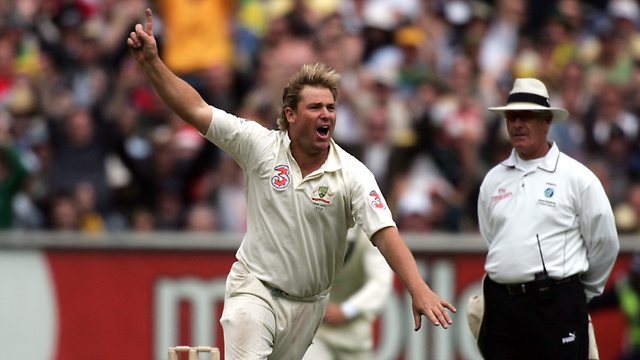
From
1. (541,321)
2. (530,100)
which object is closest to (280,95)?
Result: (530,100)

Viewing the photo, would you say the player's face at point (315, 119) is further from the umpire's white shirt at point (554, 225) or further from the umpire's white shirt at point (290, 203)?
the umpire's white shirt at point (554, 225)

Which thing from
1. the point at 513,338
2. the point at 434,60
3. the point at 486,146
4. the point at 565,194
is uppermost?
the point at 434,60

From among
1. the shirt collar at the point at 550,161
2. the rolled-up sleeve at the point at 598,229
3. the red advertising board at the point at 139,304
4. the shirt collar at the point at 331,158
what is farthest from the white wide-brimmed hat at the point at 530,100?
the red advertising board at the point at 139,304

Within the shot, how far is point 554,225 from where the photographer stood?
9516 millimetres

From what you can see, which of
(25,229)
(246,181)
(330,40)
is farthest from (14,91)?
(246,181)

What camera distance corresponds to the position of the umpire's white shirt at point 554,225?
9508 mm

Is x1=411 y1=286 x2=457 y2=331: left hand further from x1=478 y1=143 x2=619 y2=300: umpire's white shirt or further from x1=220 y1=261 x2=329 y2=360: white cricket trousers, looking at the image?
x1=478 y1=143 x2=619 y2=300: umpire's white shirt

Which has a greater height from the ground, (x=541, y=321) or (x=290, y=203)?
(x=290, y=203)

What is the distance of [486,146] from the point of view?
1460 cm

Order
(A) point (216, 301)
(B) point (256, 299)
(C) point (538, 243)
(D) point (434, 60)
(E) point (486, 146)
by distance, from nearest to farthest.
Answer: (B) point (256, 299)
(C) point (538, 243)
(A) point (216, 301)
(E) point (486, 146)
(D) point (434, 60)

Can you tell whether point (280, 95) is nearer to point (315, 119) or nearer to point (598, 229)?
point (598, 229)

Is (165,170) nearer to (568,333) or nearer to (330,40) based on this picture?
(330,40)

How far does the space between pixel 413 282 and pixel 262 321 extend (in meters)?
0.98

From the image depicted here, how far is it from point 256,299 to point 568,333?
2.12m
